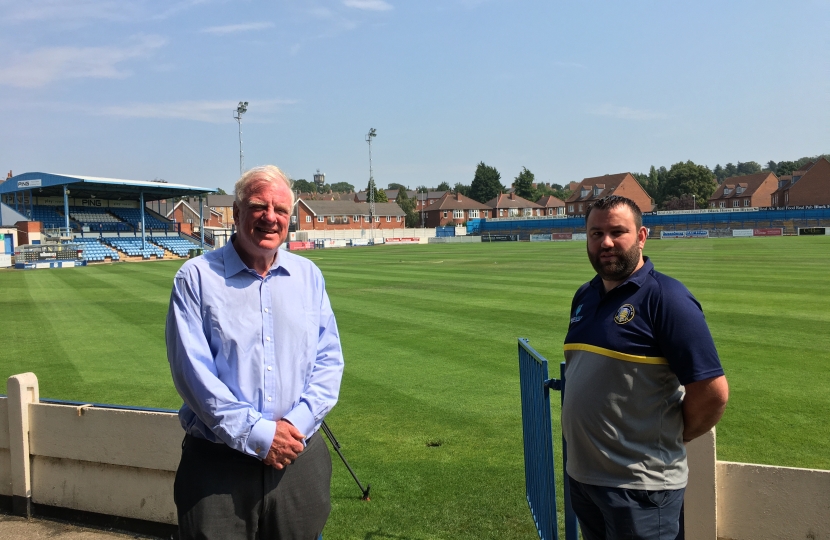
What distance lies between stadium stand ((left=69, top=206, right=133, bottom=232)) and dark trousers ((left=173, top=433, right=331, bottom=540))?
201 ft

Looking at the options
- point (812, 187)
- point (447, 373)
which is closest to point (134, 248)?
point (447, 373)

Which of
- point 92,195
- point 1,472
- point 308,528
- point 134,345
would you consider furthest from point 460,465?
point 92,195

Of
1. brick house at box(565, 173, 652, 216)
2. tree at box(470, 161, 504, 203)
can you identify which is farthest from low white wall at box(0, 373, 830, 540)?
tree at box(470, 161, 504, 203)

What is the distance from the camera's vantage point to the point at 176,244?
57.2 metres

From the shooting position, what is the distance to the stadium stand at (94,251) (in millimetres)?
46322

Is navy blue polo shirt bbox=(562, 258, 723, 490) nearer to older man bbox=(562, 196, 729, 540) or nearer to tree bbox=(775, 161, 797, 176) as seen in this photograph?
older man bbox=(562, 196, 729, 540)

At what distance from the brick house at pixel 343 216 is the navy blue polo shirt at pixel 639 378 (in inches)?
3639

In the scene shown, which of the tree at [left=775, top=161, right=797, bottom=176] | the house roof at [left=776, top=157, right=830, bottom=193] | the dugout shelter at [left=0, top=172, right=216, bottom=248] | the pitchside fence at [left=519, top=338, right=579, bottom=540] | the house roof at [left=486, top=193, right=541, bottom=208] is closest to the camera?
the pitchside fence at [left=519, top=338, right=579, bottom=540]

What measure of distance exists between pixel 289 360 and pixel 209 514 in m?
0.71

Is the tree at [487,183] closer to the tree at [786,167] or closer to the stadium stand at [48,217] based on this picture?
the tree at [786,167]

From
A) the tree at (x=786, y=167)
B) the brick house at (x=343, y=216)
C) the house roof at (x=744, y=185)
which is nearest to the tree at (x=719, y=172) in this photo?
the tree at (x=786, y=167)

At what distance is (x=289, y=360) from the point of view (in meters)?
2.87

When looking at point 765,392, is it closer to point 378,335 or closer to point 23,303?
point 378,335

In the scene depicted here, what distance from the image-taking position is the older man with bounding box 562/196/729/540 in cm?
243
